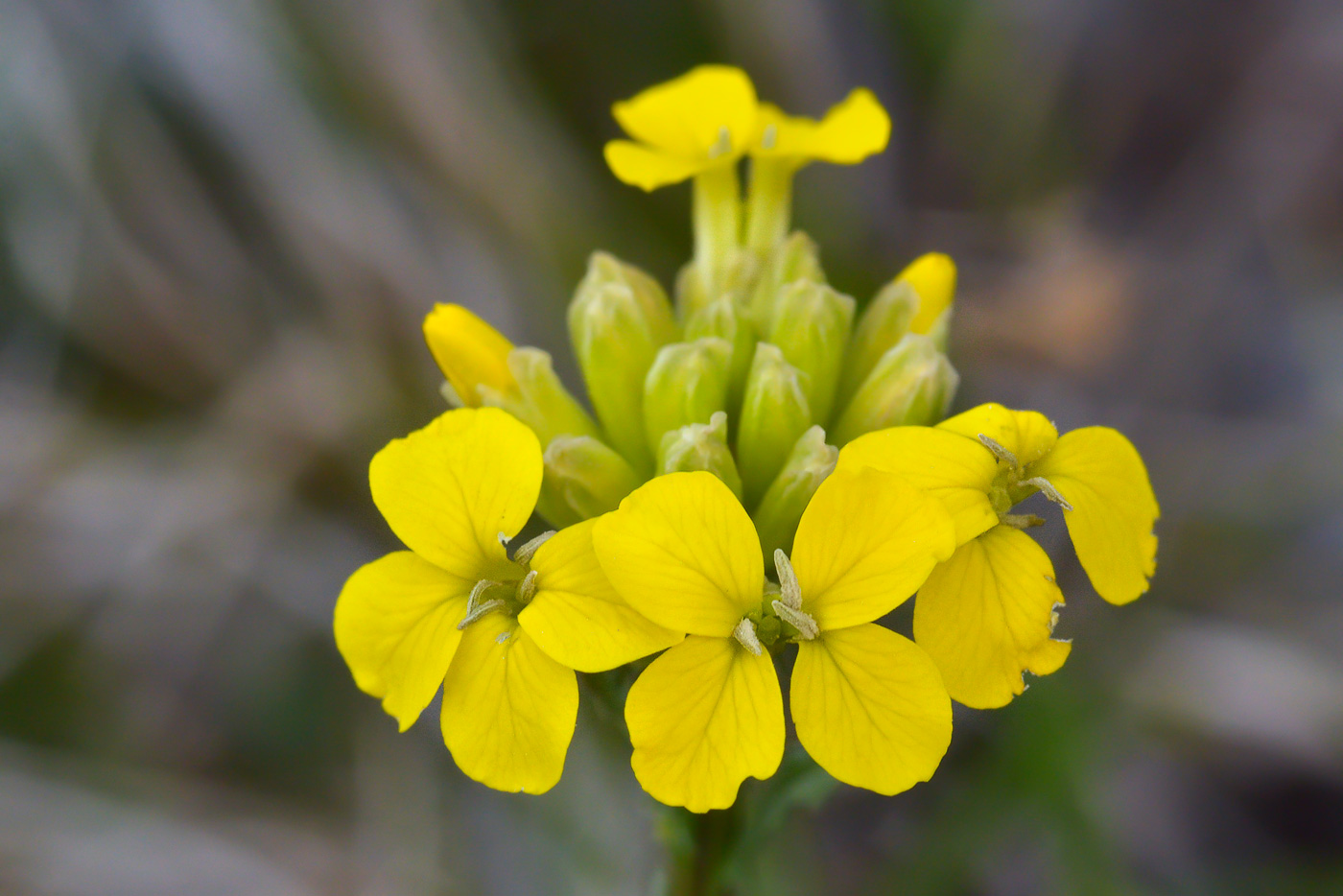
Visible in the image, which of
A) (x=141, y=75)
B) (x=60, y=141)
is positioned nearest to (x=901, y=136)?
(x=141, y=75)

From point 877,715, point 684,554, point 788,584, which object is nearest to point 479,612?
point 684,554

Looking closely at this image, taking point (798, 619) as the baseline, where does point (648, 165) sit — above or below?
above

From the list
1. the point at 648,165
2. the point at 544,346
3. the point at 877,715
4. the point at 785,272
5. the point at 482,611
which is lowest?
the point at 544,346

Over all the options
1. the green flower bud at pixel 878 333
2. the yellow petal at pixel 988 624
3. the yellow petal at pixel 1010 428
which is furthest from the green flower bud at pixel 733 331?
the yellow petal at pixel 988 624

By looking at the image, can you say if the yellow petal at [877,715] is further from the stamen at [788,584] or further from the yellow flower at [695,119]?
the yellow flower at [695,119]

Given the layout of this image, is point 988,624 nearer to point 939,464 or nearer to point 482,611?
point 939,464

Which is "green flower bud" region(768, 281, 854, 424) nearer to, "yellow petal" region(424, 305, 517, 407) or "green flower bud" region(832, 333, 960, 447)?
"green flower bud" region(832, 333, 960, 447)

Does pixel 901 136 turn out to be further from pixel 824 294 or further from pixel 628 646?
pixel 628 646

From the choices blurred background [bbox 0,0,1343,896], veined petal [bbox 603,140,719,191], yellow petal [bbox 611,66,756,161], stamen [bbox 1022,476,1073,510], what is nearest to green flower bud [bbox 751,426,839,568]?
stamen [bbox 1022,476,1073,510]
